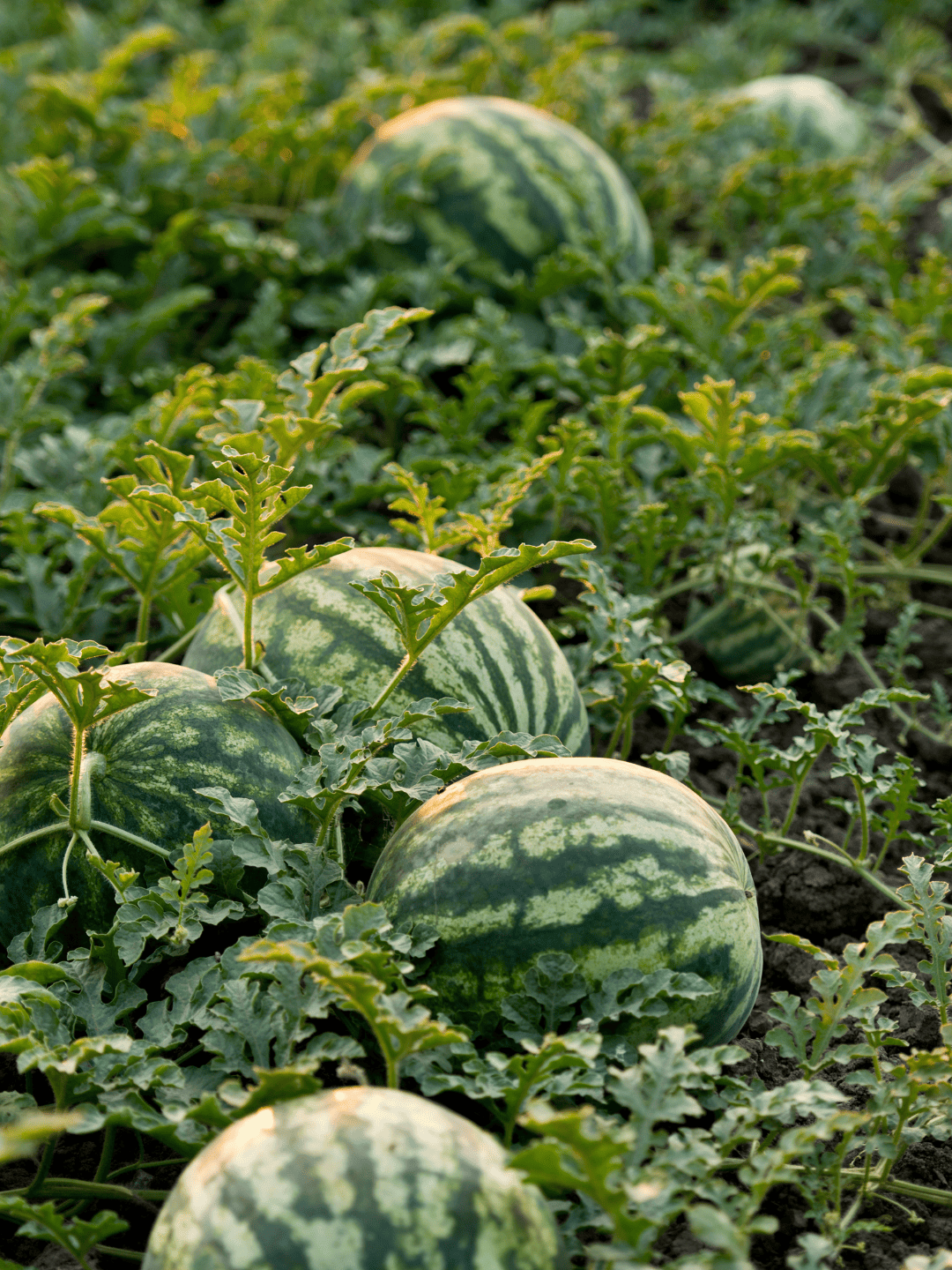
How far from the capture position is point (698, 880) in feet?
5.99

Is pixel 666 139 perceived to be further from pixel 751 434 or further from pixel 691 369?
pixel 751 434

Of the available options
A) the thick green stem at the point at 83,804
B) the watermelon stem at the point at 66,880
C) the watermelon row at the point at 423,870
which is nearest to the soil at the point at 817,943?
the watermelon row at the point at 423,870

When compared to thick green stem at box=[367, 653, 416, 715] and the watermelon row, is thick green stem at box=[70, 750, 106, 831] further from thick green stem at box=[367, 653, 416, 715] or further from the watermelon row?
thick green stem at box=[367, 653, 416, 715]

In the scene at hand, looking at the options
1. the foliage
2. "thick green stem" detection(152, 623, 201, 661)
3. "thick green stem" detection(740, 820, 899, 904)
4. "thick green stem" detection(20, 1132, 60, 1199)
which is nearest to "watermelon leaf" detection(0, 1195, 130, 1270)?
the foliage

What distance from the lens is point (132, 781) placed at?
1.99 meters

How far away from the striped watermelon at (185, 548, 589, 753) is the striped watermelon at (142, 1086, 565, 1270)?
823mm

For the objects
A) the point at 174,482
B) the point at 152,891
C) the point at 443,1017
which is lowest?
the point at 443,1017

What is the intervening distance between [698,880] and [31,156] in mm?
4000

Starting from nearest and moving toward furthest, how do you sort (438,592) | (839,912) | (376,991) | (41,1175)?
(376,991) → (41,1175) → (438,592) → (839,912)

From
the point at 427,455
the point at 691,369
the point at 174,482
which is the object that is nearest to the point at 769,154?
the point at 691,369

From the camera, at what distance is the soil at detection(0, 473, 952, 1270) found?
184cm

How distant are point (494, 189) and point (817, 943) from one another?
2774 mm

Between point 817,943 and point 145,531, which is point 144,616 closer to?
point 145,531

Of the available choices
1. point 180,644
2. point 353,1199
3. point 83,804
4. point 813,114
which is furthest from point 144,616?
point 813,114
